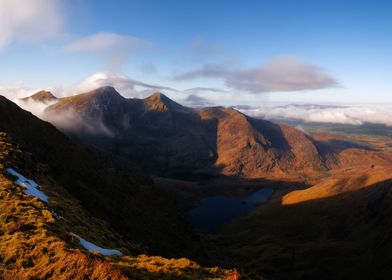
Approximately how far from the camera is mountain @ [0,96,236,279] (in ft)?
95.1

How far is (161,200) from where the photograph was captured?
382 ft

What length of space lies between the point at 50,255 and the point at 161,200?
287ft

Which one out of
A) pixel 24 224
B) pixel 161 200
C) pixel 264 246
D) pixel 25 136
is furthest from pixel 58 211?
pixel 264 246

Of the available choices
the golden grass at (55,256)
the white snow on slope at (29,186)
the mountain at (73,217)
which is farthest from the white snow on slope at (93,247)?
the white snow on slope at (29,186)

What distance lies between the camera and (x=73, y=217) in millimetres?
48375

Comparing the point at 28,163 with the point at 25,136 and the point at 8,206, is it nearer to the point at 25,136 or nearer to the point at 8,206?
the point at 8,206

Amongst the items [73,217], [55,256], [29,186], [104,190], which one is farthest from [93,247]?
[104,190]

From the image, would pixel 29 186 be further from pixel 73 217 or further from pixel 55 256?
pixel 55 256

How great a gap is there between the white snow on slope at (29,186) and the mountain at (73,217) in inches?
9.1

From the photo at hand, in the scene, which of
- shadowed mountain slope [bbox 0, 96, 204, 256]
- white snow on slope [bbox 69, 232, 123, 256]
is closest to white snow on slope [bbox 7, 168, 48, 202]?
white snow on slope [bbox 69, 232, 123, 256]

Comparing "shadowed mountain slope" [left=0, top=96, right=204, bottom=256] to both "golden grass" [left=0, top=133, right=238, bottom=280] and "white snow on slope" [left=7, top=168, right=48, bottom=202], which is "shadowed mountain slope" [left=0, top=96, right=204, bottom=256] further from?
"golden grass" [left=0, top=133, right=238, bottom=280]

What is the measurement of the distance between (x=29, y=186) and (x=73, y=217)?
31.4 ft

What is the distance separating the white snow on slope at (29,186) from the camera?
50.1 meters

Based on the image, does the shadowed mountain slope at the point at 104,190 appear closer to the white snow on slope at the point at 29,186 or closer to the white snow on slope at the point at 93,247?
the white snow on slope at the point at 29,186
